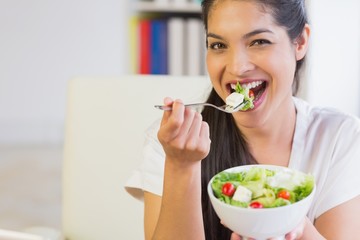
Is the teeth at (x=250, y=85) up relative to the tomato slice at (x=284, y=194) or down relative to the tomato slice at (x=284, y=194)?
up

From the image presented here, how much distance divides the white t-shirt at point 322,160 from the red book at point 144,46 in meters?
1.57

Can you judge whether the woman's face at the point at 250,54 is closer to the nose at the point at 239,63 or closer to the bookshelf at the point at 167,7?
the nose at the point at 239,63

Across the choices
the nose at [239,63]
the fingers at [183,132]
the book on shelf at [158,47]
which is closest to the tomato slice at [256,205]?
the fingers at [183,132]

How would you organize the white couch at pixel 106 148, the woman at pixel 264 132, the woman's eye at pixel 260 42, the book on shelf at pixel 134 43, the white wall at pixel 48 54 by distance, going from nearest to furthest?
the woman at pixel 264 132 < the woman's eye at pixel 260 42 < the white couch at pixel 106 148 < the book on shelf at pixel 134 43 < the white wall at pixel 48 54

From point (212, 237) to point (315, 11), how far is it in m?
1.53

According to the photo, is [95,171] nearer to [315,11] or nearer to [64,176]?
[64,176]

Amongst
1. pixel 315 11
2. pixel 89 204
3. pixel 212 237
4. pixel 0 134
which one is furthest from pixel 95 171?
pixel 0 134

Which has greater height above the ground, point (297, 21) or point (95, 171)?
point (297, 21)

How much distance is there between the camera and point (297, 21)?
1.05 meters

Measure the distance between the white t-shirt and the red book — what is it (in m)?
1.57

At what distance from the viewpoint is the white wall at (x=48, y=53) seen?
2939mm

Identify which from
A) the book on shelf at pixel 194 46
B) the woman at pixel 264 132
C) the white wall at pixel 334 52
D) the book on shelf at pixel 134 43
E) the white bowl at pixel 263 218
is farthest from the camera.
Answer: the book on shelf at pixel 134 43

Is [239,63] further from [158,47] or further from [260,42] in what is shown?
[158,47]

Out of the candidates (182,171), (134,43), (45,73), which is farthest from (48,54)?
(182,171)
